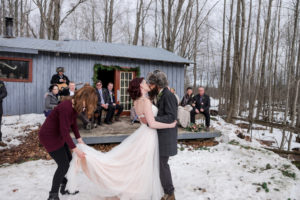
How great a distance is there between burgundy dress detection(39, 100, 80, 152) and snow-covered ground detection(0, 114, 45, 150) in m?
4.00

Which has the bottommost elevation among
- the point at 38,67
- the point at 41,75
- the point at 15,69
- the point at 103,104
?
the point at 103,104

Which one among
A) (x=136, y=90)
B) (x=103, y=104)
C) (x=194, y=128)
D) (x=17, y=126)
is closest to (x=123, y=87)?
(x=103, y=104)

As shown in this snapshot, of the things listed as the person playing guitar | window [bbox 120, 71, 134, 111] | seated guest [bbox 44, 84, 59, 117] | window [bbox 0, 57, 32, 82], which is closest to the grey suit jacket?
seated guest [bbox 44, 84, 59, 117]

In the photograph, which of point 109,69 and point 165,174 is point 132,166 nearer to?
point 165,174

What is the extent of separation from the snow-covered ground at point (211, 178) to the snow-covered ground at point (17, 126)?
2.12 metres

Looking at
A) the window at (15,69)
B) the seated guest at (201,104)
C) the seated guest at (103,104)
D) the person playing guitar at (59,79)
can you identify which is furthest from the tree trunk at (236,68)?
the window at (15,69)

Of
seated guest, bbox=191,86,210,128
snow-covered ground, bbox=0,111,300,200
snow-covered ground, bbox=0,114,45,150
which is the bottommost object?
snow-covered ground, bbox=0,111,300,200

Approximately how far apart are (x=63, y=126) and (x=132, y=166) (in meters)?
1.08

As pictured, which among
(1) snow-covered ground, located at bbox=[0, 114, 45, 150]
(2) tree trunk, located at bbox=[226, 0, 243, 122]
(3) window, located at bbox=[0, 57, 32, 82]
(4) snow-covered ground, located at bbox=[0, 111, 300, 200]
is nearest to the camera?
(4) snow-covered ground, located at bbox=[0, 111, 300, 200]

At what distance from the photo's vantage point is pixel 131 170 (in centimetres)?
278

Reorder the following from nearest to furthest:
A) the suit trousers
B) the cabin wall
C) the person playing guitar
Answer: the suit trousers < the person playing guitar < the cabin wall

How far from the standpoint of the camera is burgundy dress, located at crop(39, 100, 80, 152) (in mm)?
2430

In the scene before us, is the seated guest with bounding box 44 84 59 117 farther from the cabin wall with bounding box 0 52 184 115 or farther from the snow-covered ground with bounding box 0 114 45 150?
the cabin wall with bounding box 0 52 184 115

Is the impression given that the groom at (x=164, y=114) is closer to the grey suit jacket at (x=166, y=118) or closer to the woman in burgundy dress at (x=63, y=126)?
the grey suit jacket at (x=166, y=118)
